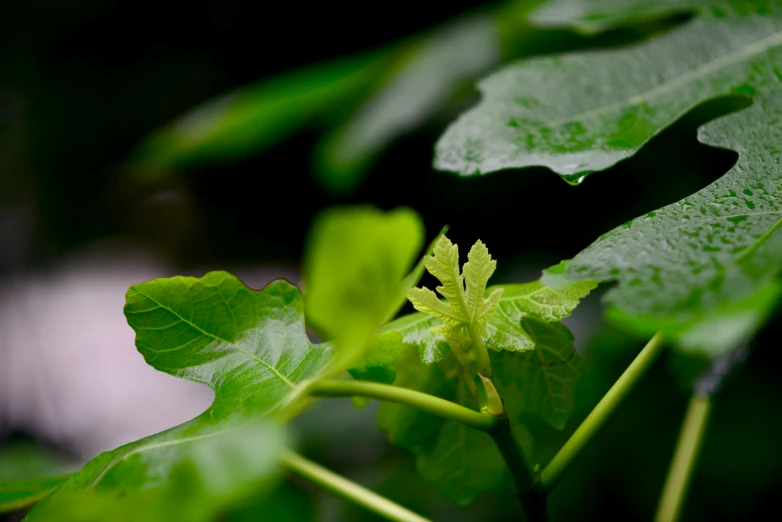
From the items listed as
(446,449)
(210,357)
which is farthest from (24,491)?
(446,449)

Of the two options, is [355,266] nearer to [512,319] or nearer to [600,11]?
[512,319]

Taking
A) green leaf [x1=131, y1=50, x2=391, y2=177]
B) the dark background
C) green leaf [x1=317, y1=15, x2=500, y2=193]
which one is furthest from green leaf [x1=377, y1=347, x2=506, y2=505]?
green leaf [x1=131, y1=50, x2=391, y2=177]

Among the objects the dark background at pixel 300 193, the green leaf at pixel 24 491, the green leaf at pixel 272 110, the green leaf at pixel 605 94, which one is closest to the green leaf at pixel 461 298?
the green leaf at pixel 605 94

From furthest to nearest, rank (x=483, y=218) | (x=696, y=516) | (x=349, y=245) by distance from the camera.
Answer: (x=483, y=218) < (x=696, y=516) < (x=349, y=245)

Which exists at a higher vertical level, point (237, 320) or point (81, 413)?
point (237, 320)

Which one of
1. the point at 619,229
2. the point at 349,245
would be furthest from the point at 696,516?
the point at 349,245

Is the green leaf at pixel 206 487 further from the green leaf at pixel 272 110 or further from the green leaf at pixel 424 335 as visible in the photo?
the green leaf at pixel 272 110

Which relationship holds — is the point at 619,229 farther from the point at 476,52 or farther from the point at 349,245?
the point at 476,52

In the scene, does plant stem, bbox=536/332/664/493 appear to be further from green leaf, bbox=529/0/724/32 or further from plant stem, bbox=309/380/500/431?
green leaf, bbox=529/0/724/32
